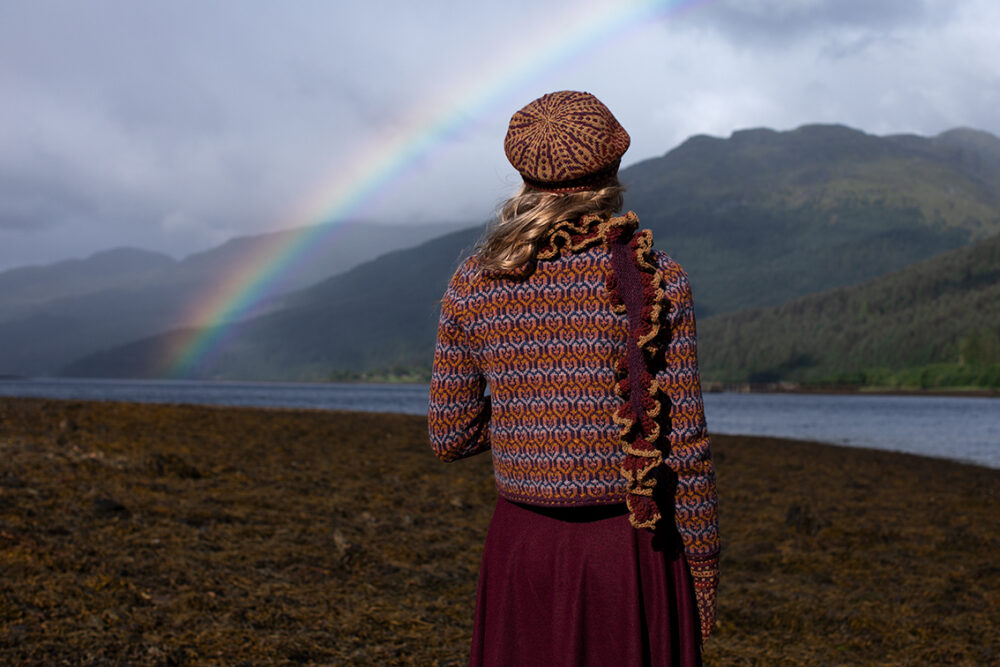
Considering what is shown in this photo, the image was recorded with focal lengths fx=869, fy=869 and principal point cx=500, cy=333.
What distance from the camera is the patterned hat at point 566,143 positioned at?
276cm

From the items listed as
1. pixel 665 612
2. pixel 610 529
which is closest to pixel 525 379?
pixel 610 529

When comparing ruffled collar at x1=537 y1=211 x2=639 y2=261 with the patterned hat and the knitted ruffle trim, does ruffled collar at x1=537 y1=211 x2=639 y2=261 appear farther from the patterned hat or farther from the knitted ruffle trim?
the patterned hat

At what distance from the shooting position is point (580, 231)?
9.03 ft

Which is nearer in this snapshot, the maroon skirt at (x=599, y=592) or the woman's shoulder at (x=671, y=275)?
the woman's shoulder at (x=671, y=275)

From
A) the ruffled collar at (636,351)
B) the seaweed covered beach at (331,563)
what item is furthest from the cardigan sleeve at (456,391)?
the seaweed covered beach at (331,563)

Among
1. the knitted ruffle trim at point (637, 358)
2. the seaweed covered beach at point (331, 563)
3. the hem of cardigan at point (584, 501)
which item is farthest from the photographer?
the seaweed covered beach at point (331, 563)

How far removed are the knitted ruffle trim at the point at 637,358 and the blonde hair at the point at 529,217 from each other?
0.06m

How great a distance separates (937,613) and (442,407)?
6.83 m

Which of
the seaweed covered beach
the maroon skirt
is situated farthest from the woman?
the seaweed covered beach

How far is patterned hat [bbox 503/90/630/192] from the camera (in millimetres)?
2764

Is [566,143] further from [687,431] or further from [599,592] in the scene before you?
[599,592]

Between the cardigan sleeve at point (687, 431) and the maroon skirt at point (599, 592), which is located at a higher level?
the cardigan sleeve at point (687, 431)

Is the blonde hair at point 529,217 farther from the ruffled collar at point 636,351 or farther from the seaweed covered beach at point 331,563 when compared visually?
the seaweed covered beach at point 331,563

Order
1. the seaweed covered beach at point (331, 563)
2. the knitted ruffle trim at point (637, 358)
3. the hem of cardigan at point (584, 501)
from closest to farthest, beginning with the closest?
the knitted ruffle trim at point (637, 358), the hem of cardigan at point (584, 501), the seaweed covered beach at point (331, 563)
